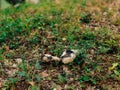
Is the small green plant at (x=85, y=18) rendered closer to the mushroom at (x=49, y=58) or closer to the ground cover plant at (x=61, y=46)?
the ground cover plant at (x=61, y=46)

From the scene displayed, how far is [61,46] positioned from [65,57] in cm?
56

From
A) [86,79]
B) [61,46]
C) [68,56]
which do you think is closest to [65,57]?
[68,56]

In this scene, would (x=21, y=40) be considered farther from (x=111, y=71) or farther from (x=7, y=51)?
(x=111, y=71)

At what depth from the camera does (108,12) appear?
26.9 feet

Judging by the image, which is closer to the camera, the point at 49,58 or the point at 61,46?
the point at 49,58

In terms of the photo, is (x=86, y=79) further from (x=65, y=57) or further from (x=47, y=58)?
(x=47, y=58)

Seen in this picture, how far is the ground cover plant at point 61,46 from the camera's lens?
18.3 ft

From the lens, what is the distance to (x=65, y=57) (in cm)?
600

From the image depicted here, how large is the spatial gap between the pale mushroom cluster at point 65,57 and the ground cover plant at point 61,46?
0.08 metres

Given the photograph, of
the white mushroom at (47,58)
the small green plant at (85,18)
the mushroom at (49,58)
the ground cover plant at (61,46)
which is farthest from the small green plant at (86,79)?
the small green plant at (85,18)

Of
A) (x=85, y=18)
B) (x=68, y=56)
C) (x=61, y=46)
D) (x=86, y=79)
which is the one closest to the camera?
(x=86, y=79)

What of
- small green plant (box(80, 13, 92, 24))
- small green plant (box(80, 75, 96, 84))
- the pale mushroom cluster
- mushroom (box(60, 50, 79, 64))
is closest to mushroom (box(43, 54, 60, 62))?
the pale mushroom cluster

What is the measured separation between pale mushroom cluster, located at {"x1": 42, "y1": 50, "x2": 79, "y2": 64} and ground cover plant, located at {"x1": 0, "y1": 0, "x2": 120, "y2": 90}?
8 centimetres

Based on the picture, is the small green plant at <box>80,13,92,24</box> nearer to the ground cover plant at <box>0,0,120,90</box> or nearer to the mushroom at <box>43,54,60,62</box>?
the ground cover plant at <box>0,0,120,90</box>
